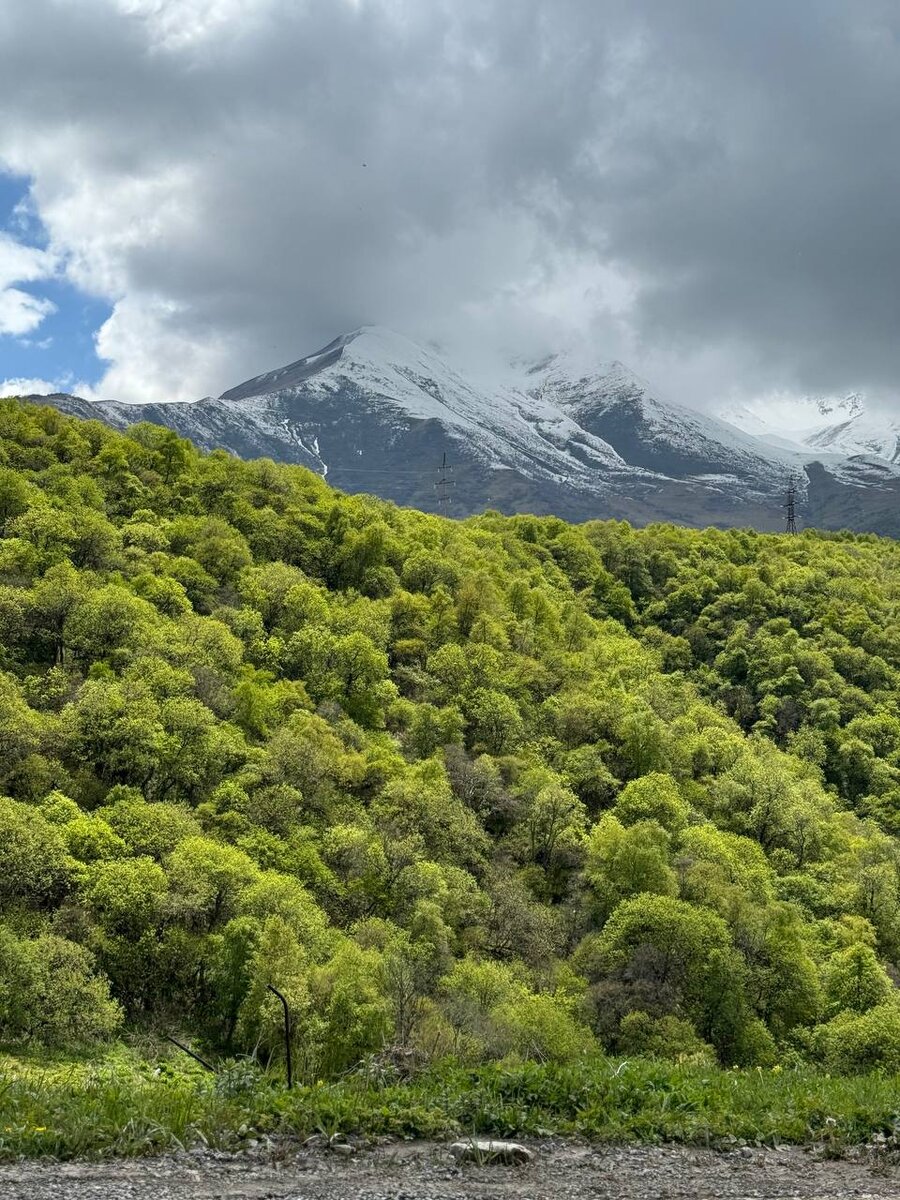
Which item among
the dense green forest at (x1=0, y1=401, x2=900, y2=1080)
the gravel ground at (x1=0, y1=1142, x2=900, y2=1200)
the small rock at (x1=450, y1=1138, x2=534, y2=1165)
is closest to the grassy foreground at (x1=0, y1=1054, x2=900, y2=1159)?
the gravel ground at (x1=0, y1=1142, x2=900, y2=1200)

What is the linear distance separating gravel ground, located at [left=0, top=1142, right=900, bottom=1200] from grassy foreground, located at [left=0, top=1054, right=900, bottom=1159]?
1.34 feet

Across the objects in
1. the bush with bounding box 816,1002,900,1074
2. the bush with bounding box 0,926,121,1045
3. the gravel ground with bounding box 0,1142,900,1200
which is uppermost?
the gravel ground with bounding box 0,1142,900,1200

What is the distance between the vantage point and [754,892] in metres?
62.4

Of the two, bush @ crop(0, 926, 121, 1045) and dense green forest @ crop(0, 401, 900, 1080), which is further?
dense green forest @ crop(0, 401, 900, 1080)

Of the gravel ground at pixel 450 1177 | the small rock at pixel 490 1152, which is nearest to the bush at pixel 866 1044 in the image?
the gravel ground at pixel 450 1177

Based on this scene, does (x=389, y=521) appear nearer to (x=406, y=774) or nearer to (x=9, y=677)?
(x=406, y=774)

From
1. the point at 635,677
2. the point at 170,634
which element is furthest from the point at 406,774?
the point at 635,677

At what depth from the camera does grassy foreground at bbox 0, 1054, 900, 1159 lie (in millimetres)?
12812

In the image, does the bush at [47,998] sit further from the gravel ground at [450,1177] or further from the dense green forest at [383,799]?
the gravel ground at [450,1177]

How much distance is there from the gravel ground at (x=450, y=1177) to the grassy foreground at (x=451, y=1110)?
0.41m

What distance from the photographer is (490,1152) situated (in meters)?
13.1

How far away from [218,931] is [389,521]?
91562 millimetres

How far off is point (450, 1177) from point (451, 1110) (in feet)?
5.82

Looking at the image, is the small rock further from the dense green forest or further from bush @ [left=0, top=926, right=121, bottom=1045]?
bush @ [left=0, top=926, right=121, bottom=1045]
